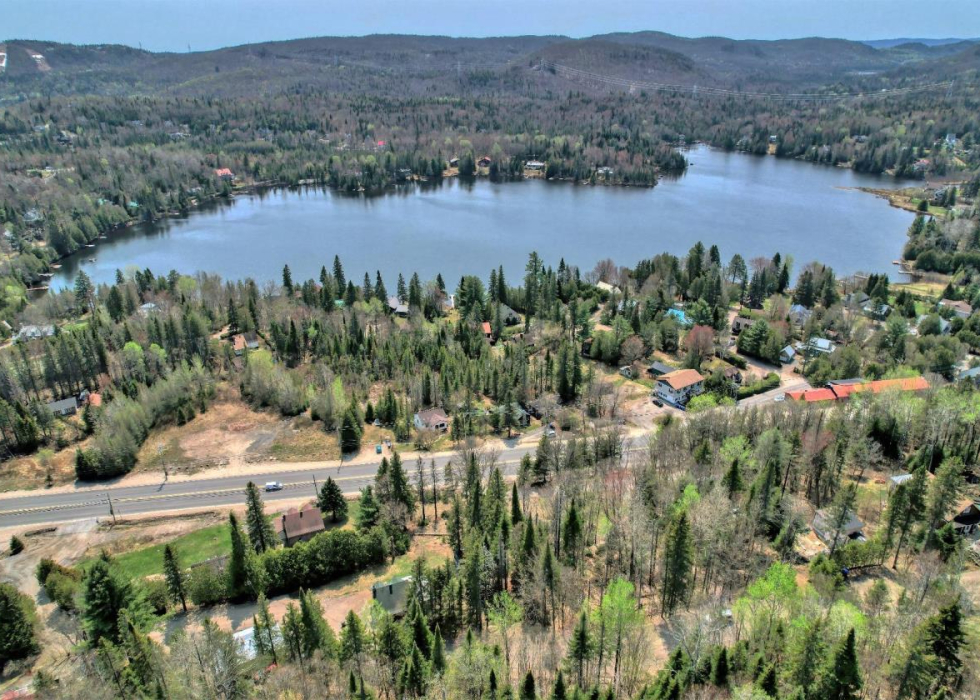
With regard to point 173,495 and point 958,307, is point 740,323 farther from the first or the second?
point 173,495

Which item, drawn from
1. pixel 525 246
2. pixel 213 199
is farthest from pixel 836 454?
pixel 213 199

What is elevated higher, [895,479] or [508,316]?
[895,479]

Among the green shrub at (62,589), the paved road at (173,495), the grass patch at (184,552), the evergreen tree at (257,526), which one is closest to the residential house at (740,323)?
the paved road at (173,495)

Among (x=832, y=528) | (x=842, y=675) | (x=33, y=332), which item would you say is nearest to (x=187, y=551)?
(x=842, y=675)

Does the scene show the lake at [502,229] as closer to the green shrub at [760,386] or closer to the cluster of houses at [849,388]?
the green shrub at [760,386]

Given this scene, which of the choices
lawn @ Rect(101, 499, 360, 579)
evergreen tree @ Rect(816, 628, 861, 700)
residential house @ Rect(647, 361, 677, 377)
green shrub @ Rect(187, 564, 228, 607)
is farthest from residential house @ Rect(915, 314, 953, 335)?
green shrub @ Rect(187, 564, 228, 607)

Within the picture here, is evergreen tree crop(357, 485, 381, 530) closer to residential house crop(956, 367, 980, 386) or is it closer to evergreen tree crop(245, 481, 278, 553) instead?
evergreen tree crop(245, 481, 278, 553)
